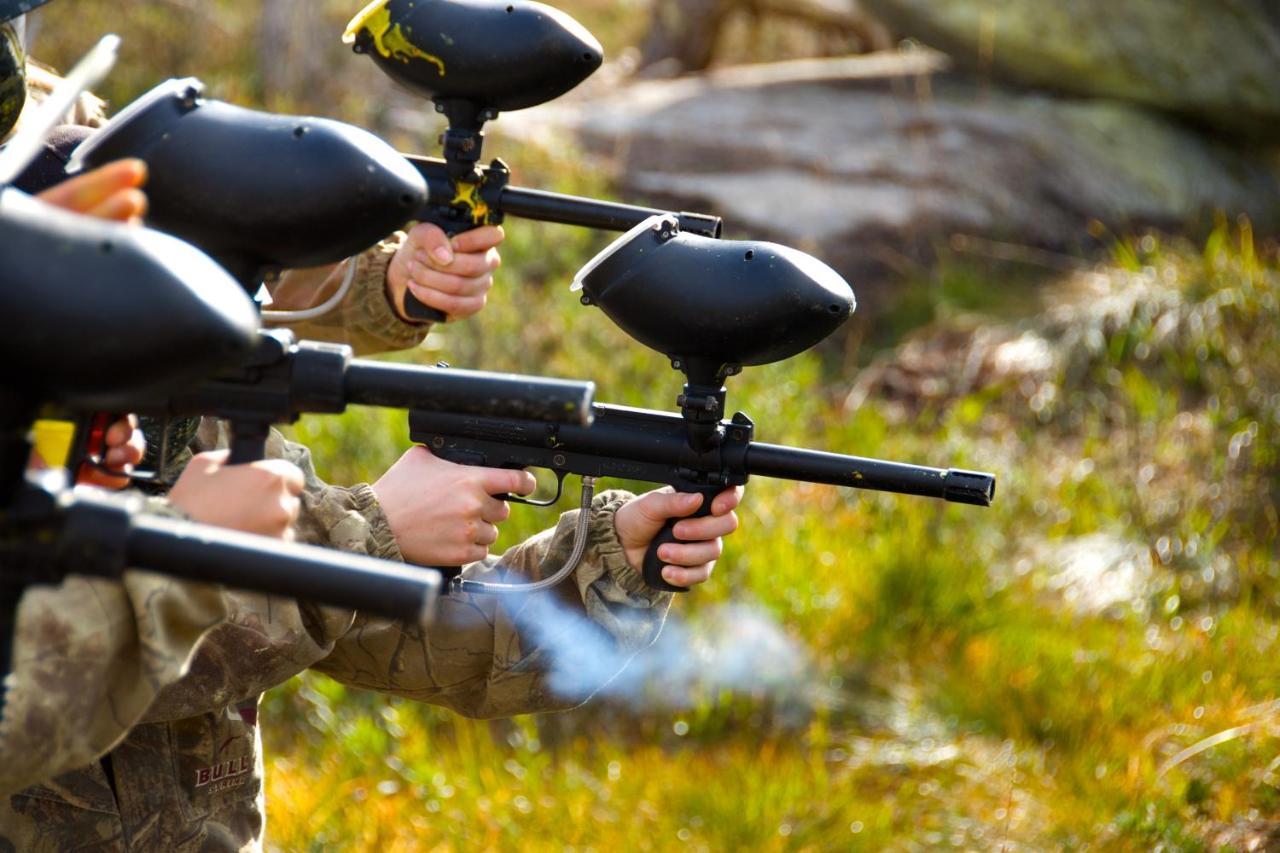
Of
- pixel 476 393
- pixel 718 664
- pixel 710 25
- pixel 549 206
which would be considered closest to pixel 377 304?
pixel 549 206

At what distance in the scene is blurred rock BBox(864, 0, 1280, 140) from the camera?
25.9ft

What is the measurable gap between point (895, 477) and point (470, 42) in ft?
3.47

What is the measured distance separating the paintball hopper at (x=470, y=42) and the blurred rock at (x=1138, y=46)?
6269 mm

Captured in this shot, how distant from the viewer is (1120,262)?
6441mm

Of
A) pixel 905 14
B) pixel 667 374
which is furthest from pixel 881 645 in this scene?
pixel 905 14

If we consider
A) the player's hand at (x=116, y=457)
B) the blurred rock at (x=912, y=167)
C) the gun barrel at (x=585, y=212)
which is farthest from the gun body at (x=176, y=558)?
the blurred rock at (x=912, y=167)

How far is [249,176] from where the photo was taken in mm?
1798

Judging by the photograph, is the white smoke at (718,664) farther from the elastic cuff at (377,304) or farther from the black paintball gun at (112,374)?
the black paintball gun at (112,374)

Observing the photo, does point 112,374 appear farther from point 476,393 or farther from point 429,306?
point 429,306

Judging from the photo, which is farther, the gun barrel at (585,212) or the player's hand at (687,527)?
the gun barrel at (585,212)

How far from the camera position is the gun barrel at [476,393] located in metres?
1.57

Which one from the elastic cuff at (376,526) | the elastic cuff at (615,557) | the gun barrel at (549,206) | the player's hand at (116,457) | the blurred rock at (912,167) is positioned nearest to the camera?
the player's hand at (116,457)

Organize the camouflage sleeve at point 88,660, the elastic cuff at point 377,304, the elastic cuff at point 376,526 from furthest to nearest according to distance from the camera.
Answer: the elastic cuff at point 377,304 < the elastic cuff at point 376,526 < the camouflage sleeve at point 88,660

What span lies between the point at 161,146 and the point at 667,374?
14.3 ft
